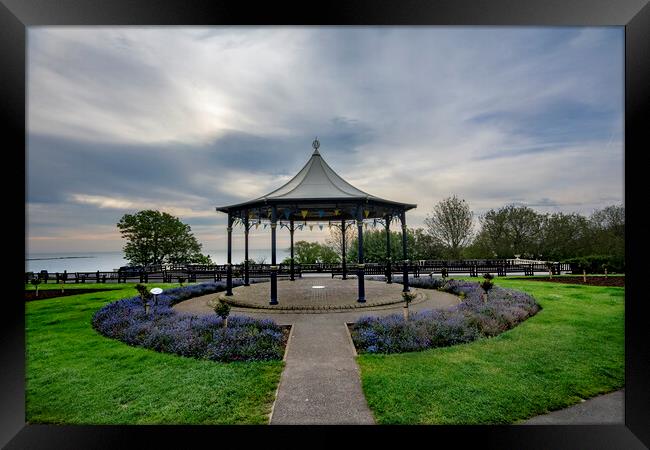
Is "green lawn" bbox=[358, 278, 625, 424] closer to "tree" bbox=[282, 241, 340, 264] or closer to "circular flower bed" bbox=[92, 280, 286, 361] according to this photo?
"circular flower bed" bbox=[92, 280, 286, 361]

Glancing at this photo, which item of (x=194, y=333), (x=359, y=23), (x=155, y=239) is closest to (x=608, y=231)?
(x=359, y=23)

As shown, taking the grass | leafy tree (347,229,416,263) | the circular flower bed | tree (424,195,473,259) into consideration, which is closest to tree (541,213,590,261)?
tree (424,195,473,259)

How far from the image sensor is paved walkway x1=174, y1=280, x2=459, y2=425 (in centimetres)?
412

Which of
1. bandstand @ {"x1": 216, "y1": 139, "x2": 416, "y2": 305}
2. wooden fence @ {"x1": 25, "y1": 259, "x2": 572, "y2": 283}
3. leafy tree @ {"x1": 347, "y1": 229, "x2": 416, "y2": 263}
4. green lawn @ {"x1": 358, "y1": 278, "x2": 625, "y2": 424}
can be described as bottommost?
wooden fence @ {"x1": 25, "y1": 259, "x2": 572, "y2": 283}

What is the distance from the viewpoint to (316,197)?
35.7 ft

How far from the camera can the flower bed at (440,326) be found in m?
6.81

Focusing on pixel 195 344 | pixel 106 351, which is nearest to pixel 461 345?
pixel 195 344

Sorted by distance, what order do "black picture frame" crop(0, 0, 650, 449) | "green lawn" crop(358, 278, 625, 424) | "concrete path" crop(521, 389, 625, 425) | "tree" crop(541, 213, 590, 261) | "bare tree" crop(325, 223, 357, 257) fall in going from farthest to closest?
1. "bare tree" crop(325, 223, 357, 257)
2. "tree" crop(541, 213, 590, 261)
3. "green lawn" crop(358, 278, 625, 424)
4. "concrete path" crop(521, 389, 625, 425)
5. "black picture frame" crop(0, 0, 650, 449)

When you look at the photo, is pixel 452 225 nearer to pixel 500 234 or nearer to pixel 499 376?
pixel 500 234

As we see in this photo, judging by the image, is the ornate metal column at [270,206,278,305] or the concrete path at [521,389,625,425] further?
the ornate metal column at [270,206,278,305]

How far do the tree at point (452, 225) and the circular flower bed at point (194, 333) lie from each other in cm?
2790

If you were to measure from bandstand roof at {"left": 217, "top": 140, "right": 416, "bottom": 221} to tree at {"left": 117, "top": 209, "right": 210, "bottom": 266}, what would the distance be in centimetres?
2018

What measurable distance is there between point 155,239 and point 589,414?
3434 centimetres

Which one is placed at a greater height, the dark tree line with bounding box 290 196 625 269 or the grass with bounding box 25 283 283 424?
the dark tree line with bounding box 290 196 625 269
